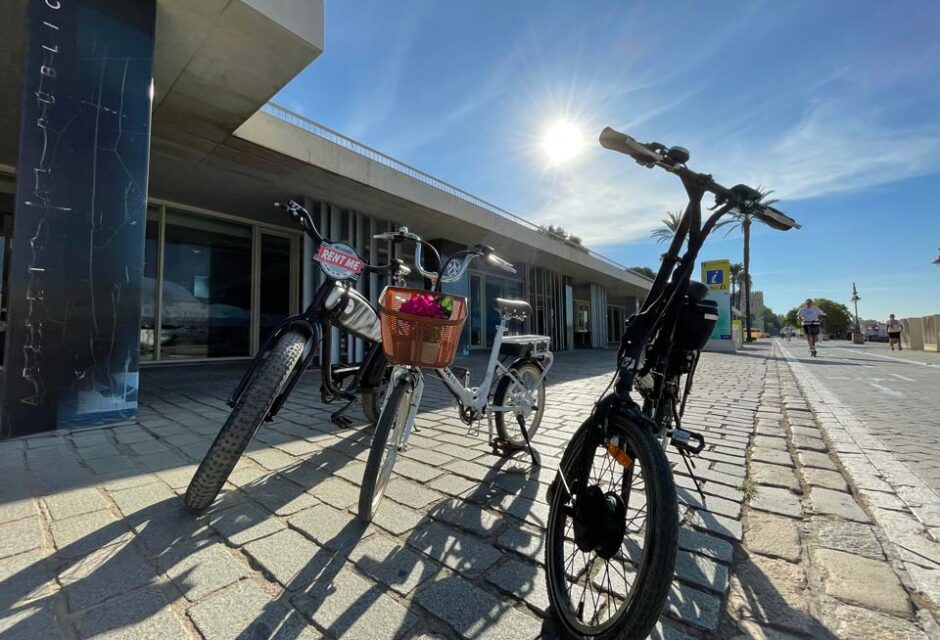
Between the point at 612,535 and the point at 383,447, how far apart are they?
98 cm

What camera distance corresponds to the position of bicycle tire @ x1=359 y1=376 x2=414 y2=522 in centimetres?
171

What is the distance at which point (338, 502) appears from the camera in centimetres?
204

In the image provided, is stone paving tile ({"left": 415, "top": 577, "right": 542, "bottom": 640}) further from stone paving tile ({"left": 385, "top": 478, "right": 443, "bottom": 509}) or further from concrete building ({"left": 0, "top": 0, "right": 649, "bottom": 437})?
concrete building ({"left": 0, "top": 0, "right": 649, "bottom": 437})

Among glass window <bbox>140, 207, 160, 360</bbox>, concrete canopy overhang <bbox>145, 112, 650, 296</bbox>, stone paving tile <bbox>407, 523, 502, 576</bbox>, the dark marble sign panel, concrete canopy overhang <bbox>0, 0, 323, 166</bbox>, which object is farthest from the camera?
glass window <bbox>140, 207, 160, 360</bbox>

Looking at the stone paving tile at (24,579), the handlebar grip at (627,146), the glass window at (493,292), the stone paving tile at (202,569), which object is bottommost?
the stone paving tile at (202,569)

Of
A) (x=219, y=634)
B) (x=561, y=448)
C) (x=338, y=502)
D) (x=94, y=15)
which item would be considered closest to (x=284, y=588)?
(x=219, y=634)

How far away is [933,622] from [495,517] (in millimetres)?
1485

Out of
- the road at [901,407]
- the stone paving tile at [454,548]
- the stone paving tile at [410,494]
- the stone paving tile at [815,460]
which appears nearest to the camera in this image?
the stone paving tile at [454,548]

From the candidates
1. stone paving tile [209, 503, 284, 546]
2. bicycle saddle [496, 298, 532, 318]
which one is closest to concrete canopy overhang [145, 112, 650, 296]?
bicycle saddle [496, 298, 532, 318]

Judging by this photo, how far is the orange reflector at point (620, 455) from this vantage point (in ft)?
3.99

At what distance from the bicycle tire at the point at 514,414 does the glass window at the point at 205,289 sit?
8.57 m

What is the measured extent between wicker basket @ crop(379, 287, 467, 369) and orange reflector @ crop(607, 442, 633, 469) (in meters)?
0.84

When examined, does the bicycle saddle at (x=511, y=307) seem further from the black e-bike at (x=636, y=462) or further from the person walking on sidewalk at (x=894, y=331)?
the person walking on sidewalk at (x=894, y=331)

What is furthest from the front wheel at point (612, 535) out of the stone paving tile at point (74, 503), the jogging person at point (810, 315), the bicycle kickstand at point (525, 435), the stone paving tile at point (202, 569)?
the jogging person at point (810, 315)
